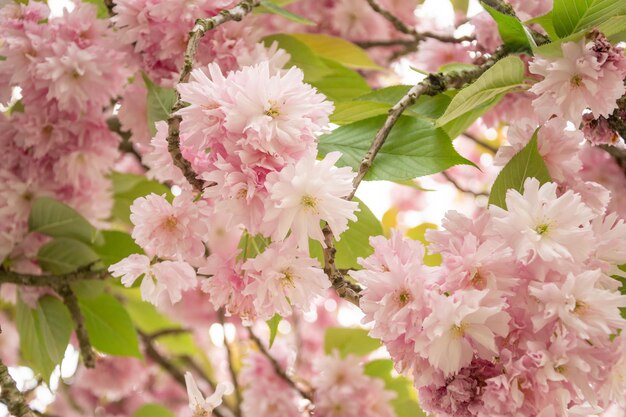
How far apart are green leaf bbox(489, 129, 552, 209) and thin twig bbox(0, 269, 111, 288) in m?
0.58

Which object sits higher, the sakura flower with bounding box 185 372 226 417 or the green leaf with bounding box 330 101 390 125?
the green leaf with bounding box 330 101 390 125

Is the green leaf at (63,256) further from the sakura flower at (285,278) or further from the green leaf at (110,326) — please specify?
the sakura flower at (285,278)

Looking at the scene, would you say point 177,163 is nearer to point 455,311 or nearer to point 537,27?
point 455,311

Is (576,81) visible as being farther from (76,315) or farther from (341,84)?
(76,315)

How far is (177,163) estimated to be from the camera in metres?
0.65

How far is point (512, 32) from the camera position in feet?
2.56

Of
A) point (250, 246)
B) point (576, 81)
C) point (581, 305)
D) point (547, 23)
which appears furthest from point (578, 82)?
point (250, 246)

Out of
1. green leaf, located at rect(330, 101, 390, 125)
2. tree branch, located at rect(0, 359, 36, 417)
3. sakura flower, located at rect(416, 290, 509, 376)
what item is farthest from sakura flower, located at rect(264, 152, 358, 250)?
tree branch, located at rect(0, 359, 36, 417)

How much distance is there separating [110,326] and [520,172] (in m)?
0.72

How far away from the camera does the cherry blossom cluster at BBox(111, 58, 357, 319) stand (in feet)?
1.94

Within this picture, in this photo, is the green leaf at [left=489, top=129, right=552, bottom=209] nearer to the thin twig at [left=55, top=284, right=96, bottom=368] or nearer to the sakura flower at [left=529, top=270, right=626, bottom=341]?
the sakura flower at [left=529, top=270, right=626, bottom=341]

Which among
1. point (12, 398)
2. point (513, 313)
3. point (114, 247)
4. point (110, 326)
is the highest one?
point (513, 313)

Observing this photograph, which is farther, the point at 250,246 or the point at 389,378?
the point at 389,378

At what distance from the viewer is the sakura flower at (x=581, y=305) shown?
21.4 inches
